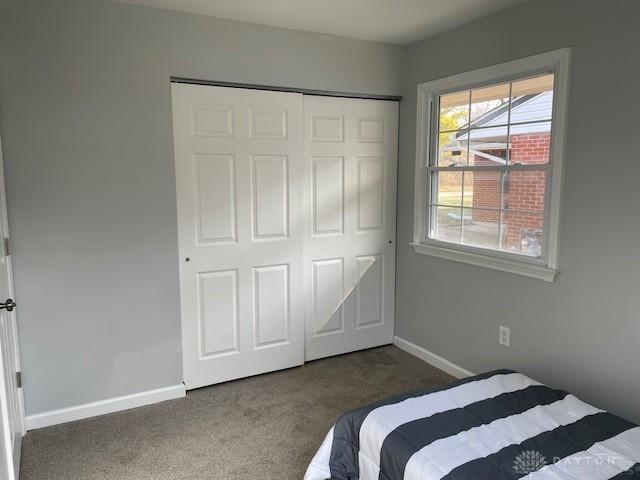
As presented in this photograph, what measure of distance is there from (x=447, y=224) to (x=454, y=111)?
30.4 inches

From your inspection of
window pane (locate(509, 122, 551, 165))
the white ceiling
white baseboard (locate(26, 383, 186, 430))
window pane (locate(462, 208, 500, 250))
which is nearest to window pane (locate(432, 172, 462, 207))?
window pane (locate(462, 208, 500, 250))

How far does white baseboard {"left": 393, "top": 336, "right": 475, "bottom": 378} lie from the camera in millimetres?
3279

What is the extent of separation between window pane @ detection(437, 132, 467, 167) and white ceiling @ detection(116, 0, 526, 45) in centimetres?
70

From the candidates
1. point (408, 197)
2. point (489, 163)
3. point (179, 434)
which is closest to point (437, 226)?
point (408, 197)

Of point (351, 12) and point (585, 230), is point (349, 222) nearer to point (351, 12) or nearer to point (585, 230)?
point (351, 12)

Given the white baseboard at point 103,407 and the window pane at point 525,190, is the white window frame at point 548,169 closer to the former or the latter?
the window pane at point 525,190

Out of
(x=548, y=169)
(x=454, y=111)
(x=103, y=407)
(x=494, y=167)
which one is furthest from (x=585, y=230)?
(x=103, y=407)

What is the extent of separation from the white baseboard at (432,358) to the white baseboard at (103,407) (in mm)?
1700

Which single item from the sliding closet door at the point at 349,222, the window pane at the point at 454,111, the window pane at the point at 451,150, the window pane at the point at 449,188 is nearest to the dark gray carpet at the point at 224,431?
the sliding closet door at the point at 349,222

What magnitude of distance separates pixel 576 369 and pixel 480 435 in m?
0.96

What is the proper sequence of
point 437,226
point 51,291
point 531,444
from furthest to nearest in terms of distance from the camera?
point 437,226 < point 51,291 < point 531,444

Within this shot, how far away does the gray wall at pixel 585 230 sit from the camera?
2.23 m

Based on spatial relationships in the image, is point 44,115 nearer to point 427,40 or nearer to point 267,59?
point 267,59

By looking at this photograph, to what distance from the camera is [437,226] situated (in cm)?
348
